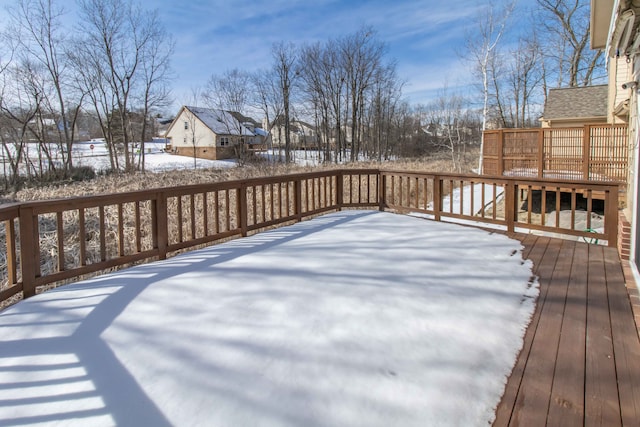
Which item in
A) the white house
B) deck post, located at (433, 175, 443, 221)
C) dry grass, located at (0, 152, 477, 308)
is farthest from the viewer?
deck post, located at (433, 175, 443, 221)

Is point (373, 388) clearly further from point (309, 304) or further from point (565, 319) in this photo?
point (565, 319)

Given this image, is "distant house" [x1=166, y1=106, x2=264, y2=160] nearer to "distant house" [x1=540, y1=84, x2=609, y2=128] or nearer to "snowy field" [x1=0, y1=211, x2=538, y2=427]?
"distant house" [x1=540, y1=84, x2=609, y2=128]

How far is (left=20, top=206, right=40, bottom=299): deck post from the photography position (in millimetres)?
2949

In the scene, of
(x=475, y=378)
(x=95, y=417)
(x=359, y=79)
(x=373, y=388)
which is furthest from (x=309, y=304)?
(x=359, y=79)

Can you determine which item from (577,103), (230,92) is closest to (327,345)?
(577,103)

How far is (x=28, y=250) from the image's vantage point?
2996mm

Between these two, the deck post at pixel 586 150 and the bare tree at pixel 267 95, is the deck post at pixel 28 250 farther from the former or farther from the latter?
the bare tree at pixel 267 95

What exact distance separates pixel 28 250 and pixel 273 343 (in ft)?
7.06

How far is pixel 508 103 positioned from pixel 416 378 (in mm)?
25502

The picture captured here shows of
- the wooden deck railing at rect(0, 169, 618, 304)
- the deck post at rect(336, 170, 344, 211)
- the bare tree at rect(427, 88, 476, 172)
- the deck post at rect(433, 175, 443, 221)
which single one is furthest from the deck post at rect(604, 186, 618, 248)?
the bare tree at rect(427, 88, 476, 172)

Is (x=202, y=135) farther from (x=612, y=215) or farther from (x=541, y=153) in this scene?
(x=612, y=215)

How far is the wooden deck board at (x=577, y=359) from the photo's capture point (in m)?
1.65

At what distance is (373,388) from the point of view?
1774mm

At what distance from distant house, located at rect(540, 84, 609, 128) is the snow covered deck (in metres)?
12.4
